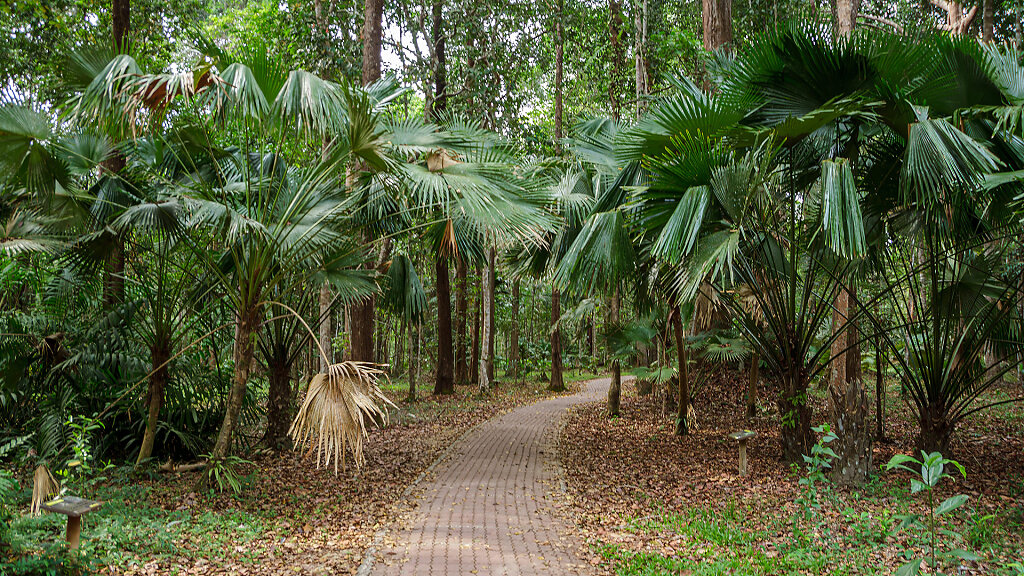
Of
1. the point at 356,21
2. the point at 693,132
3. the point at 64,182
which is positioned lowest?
the point at 64,182

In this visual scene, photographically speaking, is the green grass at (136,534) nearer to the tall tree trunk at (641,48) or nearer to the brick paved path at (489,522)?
the brick paved path at (489,522)

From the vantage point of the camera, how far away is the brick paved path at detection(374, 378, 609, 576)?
16.9 feet

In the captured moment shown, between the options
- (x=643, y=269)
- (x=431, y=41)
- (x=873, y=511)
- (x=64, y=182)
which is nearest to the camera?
(x=873, y=511)

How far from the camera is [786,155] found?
7.19m

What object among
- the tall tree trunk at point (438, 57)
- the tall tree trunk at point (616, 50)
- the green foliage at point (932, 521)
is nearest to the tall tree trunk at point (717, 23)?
the tall tree trunk at point (616, 50)

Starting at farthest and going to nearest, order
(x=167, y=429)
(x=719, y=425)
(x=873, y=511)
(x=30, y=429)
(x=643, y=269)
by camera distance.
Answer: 1. (x=719, y=425)
2. (x=643, y=269)
3. (x=167, y=429)
4. (x=30, y=429)
5. (x=873, y=511)

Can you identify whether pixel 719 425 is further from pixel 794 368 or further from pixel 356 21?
pixel 356 21

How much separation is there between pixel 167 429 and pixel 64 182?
321 cm

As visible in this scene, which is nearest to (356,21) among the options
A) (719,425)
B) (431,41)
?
(431,41)

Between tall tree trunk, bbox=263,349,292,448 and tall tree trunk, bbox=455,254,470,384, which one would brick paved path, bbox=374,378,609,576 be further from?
tall tree trunk, bbox=455,254,470,384

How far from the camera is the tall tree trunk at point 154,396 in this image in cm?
721

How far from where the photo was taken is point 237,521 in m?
6.02

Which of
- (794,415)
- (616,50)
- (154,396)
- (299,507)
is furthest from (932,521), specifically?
(616,50)

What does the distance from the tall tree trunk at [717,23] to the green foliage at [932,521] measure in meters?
8.18
